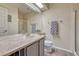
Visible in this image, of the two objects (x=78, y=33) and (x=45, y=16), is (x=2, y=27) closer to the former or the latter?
(x=45, y=16)

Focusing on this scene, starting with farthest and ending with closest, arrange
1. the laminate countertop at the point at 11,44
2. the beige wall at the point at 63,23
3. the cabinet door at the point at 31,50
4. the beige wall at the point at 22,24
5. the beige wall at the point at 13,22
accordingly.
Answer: the beige wall at the point at 63,23 < the beige wall at the point at 22,24 < the beige wall at the point at 13,22 < the cabinet door at the point at 31,50 < the laminate countertop at the point at 11,44

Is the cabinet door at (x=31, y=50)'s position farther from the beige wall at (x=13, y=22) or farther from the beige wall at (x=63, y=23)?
the beige wall at (x=63, y=23)

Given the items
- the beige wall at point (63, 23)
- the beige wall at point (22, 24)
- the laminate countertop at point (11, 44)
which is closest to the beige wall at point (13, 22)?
the beige wall at point (22, 24)

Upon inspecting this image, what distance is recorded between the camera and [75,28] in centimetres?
371

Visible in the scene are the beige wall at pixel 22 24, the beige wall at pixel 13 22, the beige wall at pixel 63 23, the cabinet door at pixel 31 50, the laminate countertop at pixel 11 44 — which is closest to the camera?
the laminate countertop at pixel 11 44

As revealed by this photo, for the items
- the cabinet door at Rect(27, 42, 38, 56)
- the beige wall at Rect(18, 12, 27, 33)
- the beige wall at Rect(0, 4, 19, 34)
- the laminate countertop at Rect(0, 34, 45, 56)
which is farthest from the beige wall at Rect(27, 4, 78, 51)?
the laminate countertop at Rect(0, 34, 45, 56)

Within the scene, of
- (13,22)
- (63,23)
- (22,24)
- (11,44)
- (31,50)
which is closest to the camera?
(11,44)

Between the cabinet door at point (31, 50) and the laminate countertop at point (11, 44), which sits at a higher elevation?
the laminate countertop at point (11, 44)

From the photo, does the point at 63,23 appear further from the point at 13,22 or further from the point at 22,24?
Answer: the point at 13,22

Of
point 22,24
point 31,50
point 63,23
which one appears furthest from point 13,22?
point 63,23

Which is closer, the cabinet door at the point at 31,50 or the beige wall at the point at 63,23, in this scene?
the cabinet door at the point at 31,50

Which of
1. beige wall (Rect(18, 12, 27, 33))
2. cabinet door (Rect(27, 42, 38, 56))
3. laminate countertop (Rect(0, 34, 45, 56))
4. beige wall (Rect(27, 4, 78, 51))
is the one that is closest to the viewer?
laminate countertop (Rect(0, 34, 45, 56))

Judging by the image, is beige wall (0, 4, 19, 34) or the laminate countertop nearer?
the laminate countertop

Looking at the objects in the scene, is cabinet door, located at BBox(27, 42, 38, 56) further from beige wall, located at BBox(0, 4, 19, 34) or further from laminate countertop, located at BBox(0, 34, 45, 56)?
beige wall, located at BBox(0, 4, 19, 34)
